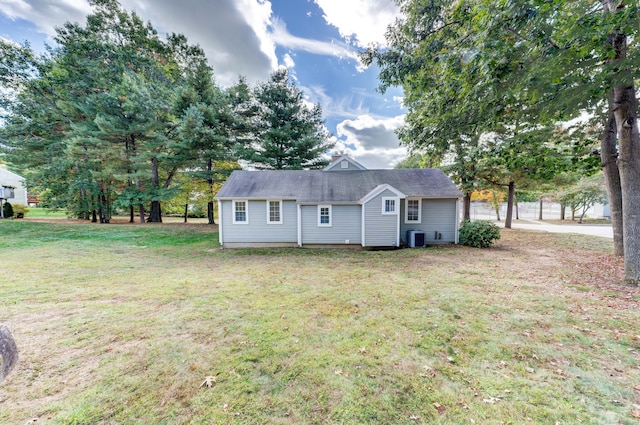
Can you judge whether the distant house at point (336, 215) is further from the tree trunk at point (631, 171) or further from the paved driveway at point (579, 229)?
the paved driveway at point (579, 229)

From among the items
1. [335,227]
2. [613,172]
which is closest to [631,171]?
[613,172]

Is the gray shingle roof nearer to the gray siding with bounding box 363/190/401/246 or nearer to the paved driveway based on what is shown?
the gray siding with bounding box 363/190/401/246

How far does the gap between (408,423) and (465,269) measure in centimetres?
612

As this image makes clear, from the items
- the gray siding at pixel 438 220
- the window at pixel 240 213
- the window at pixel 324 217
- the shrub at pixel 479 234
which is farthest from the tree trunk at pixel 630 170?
the window at pixel 240 213

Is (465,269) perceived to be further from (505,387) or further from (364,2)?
(364,2)

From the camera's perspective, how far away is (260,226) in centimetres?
1090

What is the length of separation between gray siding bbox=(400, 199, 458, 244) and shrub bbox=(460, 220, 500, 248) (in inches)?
19.0

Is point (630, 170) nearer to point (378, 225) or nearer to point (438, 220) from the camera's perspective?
point (438, 220)

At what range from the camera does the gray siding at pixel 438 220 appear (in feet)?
36.0

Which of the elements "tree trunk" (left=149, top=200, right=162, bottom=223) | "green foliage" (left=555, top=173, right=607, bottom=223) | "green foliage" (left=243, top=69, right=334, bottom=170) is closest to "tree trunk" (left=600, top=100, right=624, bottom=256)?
"green foliage" (left=555, top=173, right=607, bottom=223)

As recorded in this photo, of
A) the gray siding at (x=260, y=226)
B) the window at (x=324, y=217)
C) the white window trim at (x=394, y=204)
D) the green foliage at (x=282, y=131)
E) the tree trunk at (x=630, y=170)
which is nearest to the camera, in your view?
the tree trunk at (x=630, y=170)

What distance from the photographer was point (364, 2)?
8633 mm

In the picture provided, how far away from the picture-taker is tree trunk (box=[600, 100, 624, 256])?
23.3ft

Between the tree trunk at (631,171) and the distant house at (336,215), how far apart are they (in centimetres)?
521
